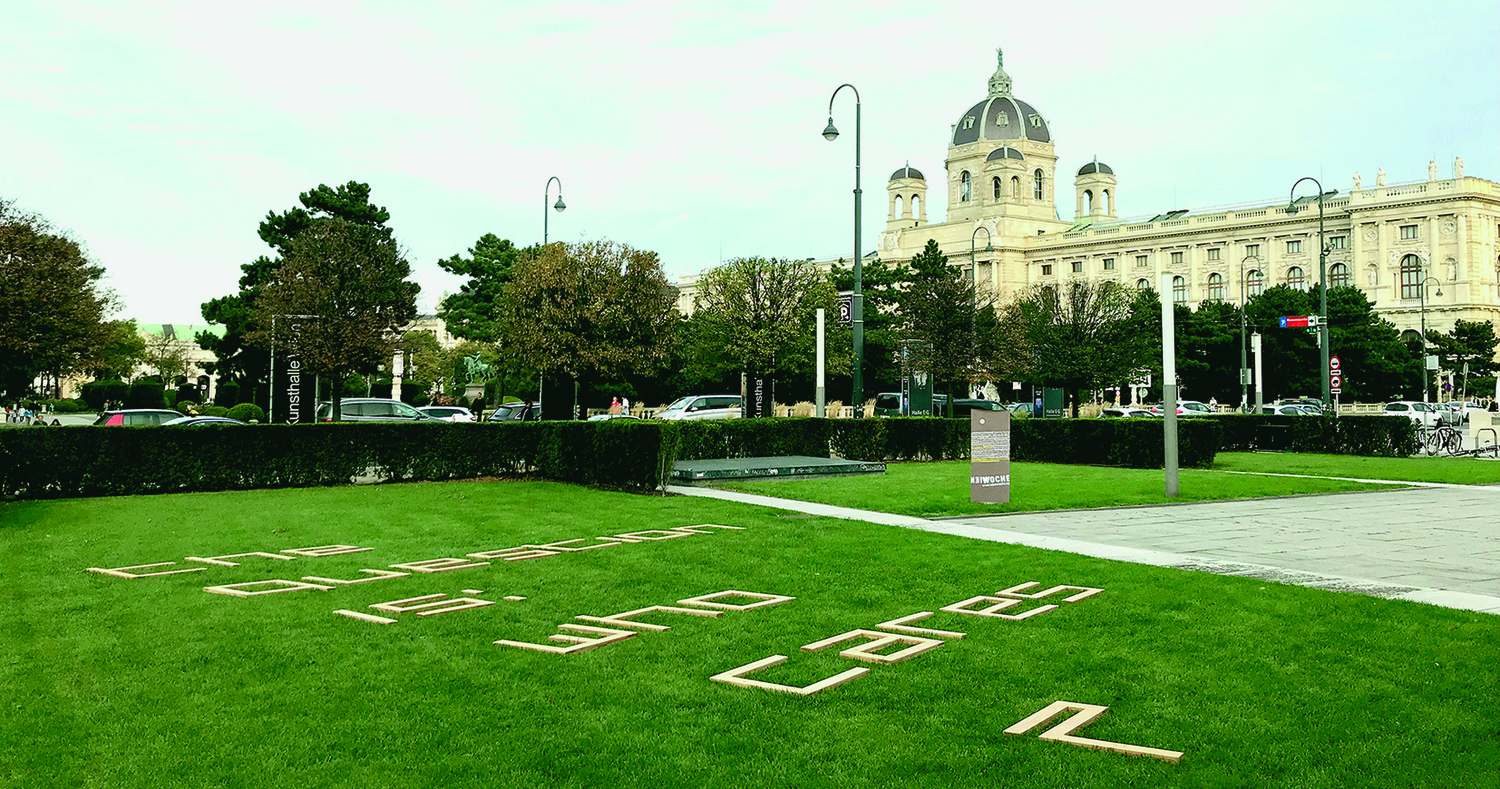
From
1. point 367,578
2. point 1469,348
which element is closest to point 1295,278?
point 1469,348

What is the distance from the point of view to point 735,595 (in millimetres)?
8555

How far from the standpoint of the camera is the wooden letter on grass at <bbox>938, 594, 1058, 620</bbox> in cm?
771

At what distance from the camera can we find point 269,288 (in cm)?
3444

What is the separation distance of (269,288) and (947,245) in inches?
4148

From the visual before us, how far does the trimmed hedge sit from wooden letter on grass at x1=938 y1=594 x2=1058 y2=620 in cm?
2421

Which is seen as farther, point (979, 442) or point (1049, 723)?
point (979, 442)

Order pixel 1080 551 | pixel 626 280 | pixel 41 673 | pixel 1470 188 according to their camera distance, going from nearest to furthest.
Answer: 1. pixel 41 673
2. pixel 1080 551
3. pixel 626 280
4. pixel 1470 188

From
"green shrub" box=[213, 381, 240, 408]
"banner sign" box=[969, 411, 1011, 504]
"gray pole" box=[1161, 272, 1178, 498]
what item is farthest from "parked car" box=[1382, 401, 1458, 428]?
"green shrub" box=[213, 381, 240, 408]

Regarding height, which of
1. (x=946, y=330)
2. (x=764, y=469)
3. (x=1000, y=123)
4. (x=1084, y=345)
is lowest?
(x=764, y=469)

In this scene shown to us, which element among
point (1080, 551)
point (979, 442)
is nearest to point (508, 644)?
point (1080, 551)

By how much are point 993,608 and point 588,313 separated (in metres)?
30.7

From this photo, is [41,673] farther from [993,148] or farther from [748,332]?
[993,148]

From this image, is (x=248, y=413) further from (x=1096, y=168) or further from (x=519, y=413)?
(x=1096, y=168)

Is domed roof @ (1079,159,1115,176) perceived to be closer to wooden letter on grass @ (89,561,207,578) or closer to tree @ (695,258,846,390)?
tree @ (695,258,846,390)
